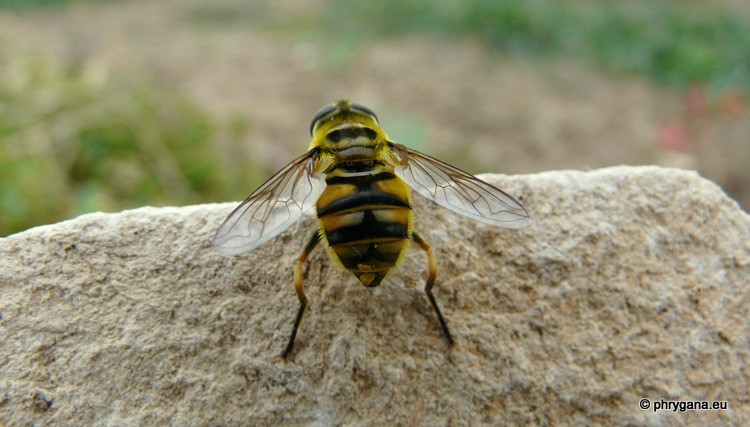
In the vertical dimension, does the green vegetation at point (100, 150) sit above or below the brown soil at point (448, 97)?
below

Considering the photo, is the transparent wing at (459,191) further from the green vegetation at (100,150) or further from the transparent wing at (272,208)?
the green vegetation at (100,150)

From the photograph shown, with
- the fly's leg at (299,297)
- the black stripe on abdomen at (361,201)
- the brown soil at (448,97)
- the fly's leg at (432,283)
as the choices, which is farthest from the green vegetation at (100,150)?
the fly's leg at (432,283)

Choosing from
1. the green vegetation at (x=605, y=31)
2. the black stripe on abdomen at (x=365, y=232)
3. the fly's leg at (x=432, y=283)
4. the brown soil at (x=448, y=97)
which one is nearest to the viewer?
the black stripe on abdomen at (x=365, y=232)

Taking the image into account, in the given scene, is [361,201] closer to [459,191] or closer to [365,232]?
[365,232]

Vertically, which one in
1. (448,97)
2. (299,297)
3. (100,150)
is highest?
(448,97)

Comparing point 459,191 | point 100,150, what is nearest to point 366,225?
point 459,191

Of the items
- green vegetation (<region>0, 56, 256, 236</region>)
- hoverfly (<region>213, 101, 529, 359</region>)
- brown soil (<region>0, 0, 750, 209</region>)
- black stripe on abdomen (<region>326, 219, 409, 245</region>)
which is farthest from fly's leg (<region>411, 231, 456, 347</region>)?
brown soil (<region>0, 0, 750, 209</region>)

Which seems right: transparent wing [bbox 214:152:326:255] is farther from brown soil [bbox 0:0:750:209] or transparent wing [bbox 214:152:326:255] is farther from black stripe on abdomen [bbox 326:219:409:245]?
brown soil [bbox 0:0:750:209]
